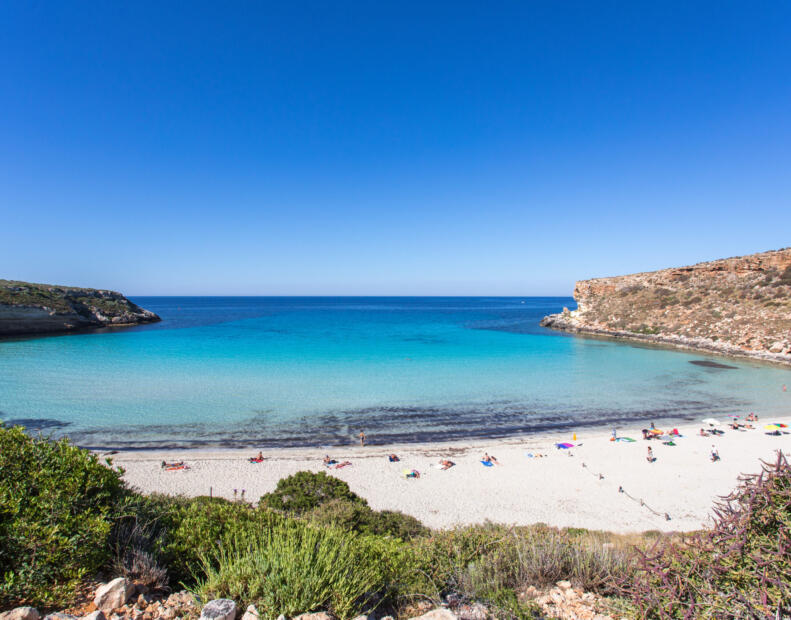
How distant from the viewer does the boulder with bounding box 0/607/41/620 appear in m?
3.25

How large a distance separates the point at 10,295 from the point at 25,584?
7864cm

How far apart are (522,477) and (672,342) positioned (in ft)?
155

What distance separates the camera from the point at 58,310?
62.1 meters

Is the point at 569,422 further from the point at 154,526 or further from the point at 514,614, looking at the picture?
the point at 154,526

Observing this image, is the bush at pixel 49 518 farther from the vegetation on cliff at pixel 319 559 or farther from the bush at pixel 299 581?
the bush at pixel 299 581

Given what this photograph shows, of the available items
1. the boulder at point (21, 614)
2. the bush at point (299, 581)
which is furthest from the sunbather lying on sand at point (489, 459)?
the boulder at point (21, 614)

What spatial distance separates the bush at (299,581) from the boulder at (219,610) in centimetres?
25

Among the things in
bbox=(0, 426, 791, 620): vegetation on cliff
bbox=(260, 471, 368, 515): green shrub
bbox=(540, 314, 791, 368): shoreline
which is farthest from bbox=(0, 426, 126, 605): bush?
bbox=(540, 314, 791, 368): shoreline

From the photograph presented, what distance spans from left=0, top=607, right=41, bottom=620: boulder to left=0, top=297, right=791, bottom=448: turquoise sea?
48.8ft

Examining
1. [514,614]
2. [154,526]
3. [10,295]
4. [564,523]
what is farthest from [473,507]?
[10,295]

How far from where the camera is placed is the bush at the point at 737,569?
10.1ft

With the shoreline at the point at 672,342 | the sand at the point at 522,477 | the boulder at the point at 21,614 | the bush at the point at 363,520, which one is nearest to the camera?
the boulder at the point at 21,614

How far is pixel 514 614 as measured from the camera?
158 inches

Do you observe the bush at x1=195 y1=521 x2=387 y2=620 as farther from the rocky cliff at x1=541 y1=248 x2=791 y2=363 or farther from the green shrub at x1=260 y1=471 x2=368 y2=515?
the rocky cliff at x1=541 y1=248 x2=791 y2=363
